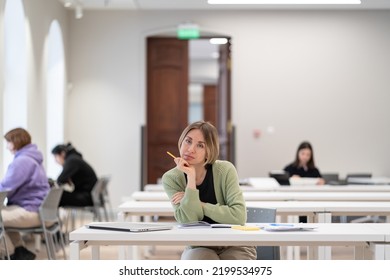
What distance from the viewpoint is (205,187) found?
157 inches

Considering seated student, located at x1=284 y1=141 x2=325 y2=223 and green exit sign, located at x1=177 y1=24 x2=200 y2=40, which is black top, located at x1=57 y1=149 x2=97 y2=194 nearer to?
seated student, located at x1=284 y1=141 x2=325 y2=223

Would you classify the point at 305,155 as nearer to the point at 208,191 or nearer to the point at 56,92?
the point at 56,92

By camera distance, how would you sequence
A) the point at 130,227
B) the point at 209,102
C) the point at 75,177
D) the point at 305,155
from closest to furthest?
1. the point at 130,227
2. the point at 305,155
3. the point at 75,177
4. the point at 209,102

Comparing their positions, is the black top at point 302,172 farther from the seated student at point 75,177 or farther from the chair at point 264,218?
the chair at point 264,218

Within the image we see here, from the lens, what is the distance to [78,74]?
11742 mm

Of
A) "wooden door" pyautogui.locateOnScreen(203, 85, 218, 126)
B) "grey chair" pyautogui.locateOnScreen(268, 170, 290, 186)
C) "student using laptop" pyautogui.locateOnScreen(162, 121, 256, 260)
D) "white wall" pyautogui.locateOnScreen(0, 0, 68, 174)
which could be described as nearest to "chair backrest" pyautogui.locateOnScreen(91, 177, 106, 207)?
"white wall" pyautogui.locateOnScreen(0, 0, 68, 174)

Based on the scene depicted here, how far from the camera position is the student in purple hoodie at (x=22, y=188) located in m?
6.96

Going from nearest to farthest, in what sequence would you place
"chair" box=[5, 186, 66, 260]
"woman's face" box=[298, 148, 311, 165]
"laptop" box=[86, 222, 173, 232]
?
"laptop" box=[86, 222, 173, 232]
"chair" box=[5, 186, 66, 260]
"woman's face" box=[298, 148, 311, 165]

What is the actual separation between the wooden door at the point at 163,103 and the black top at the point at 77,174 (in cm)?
293

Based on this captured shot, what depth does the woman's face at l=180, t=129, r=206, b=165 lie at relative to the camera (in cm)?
395

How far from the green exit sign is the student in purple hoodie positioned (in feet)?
15.1

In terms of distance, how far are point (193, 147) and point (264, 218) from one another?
70 centimetres

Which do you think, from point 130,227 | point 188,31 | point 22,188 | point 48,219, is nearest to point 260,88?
point 188,31
